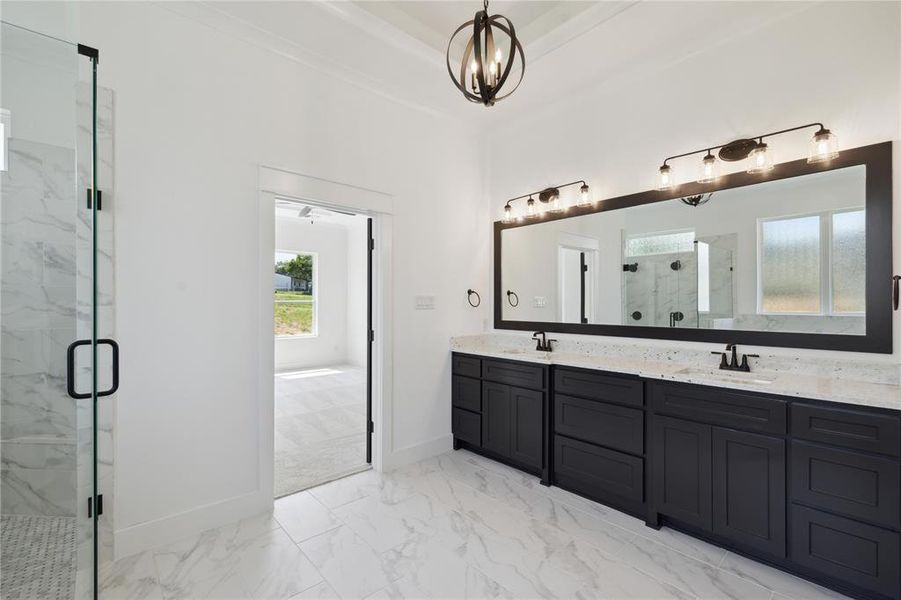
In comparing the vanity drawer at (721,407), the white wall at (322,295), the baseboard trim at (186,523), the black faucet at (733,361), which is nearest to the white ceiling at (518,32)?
the black faucet at (733,361)

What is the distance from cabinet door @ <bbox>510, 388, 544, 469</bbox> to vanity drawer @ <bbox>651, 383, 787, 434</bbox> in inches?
34.2

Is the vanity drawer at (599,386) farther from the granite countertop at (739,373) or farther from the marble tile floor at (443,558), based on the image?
the marble tile floor at (443,558)

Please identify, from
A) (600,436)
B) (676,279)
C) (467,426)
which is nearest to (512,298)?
(467,426)

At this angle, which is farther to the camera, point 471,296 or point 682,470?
point 471,296

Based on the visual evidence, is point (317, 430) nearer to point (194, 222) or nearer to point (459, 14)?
point (194, 222)

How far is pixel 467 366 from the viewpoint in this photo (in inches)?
144

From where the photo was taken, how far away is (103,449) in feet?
7.03

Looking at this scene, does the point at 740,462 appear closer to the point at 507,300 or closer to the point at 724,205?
the point at 724,205

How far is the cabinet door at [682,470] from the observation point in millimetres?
2260

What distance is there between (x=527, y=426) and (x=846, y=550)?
1.78 m

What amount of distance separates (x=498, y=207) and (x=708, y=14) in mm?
2139

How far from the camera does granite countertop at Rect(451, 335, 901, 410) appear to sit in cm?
191

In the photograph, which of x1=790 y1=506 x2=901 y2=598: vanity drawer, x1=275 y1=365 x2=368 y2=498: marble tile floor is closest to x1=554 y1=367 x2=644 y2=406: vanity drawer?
x1=790 y1=506 x2=901 y2=598: vanity drawer

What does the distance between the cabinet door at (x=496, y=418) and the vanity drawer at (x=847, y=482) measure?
71.1 inches
